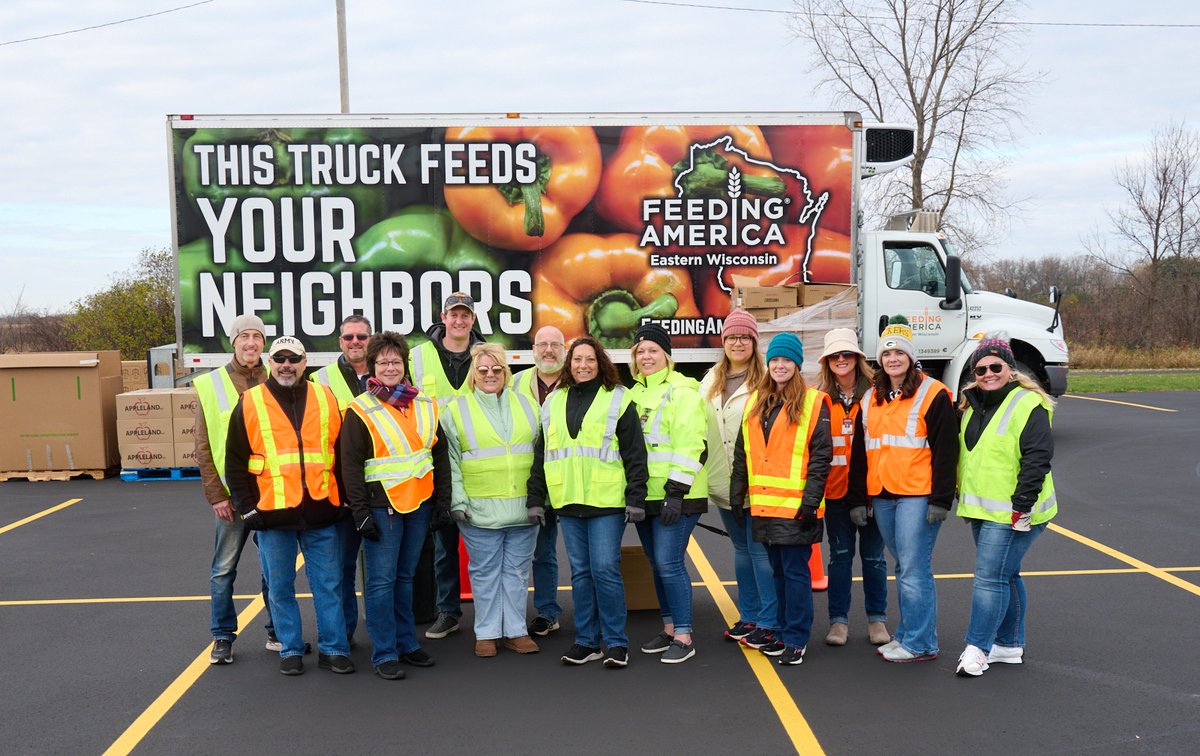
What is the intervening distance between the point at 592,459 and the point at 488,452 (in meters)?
0.58

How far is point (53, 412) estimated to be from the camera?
1112 centimetres

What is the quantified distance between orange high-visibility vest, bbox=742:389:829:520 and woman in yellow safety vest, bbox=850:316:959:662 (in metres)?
0.32

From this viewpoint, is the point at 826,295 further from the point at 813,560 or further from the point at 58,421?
the point at 58,421

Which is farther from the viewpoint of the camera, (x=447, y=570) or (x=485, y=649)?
(x=447, y=570)

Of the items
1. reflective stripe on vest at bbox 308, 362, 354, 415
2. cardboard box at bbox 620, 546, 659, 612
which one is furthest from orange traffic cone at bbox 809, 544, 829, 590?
reflective stripe on vest at bbox 308, 362, 354, 415

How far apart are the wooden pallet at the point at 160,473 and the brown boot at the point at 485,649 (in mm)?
7240

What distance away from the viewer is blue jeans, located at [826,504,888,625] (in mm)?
5258

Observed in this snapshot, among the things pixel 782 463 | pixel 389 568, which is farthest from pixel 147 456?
pixel 782 463

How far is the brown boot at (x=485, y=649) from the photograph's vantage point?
17.1 ft

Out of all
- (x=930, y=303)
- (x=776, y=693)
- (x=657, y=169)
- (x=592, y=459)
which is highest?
(x=657, y=169)

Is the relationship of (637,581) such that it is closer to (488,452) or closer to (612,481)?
(612,481)

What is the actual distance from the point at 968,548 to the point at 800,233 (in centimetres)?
430

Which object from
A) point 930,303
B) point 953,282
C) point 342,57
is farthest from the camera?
point 342,57

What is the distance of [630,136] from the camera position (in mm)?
10328
